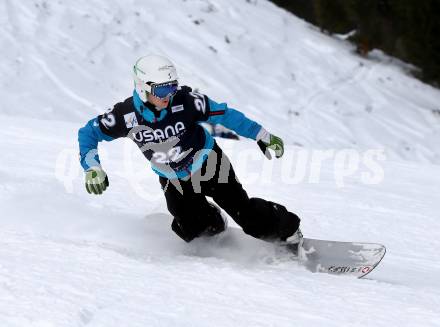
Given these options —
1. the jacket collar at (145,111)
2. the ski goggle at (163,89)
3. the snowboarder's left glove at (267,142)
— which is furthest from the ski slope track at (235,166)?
the ski goggle at (163,89)

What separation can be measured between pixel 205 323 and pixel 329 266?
1998 millimetres

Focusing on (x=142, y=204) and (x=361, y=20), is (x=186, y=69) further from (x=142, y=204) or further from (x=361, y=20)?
(x=142, y=204)

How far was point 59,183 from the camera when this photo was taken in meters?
5.70

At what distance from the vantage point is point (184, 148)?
4.35 m

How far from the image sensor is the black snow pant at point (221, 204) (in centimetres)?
446

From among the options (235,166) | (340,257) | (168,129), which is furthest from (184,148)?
(235,166)

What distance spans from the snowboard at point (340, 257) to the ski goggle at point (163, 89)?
1.60m

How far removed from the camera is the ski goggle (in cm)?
392

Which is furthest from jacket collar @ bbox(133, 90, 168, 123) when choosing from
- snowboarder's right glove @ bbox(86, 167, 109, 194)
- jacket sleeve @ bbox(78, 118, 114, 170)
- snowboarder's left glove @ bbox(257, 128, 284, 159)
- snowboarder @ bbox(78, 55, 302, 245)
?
snowboarder's left glove @ bbox(257, 128, 284, 159)

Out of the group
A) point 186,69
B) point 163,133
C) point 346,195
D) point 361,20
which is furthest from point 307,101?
point 163,133

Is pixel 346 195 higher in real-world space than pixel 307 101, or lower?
higher

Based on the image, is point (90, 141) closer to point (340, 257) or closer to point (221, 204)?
point (221, 204)

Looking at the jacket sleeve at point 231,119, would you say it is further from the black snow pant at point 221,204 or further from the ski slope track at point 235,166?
the ski slope track at point 235,166

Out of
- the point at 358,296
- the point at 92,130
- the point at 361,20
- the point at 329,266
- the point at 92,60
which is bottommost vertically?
the point at 92,60
